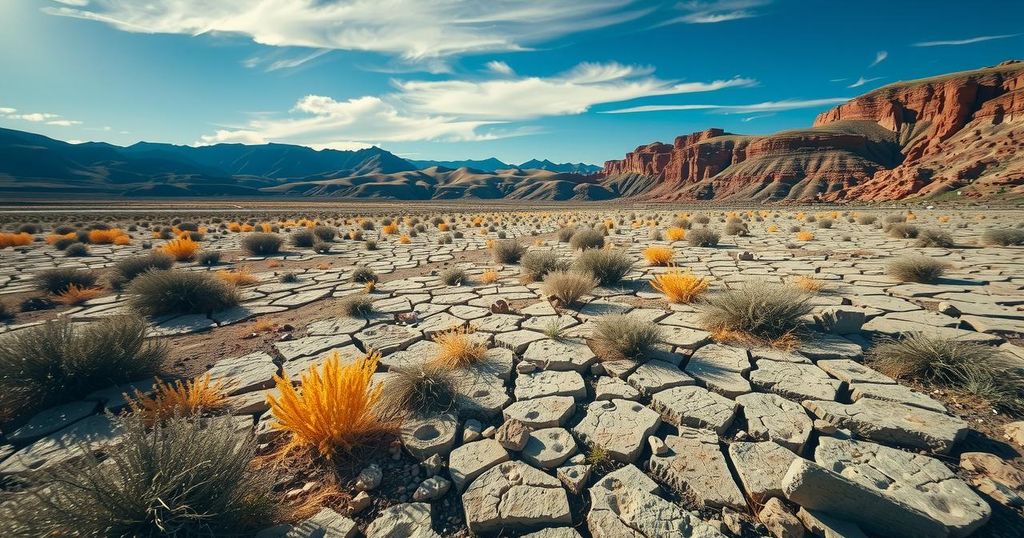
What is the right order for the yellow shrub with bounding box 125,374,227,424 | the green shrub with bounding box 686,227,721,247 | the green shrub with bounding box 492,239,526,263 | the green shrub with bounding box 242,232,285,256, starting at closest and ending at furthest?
the yellow shrub with bounding box 125,374,227,424, the green shrub with bounding box 492,239,526,263, the green shrub with bounding box 686,227,721,247, the green shrub with bounding box 242,232,285,256

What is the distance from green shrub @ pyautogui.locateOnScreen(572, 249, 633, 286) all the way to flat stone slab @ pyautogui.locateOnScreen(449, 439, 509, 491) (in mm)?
3723


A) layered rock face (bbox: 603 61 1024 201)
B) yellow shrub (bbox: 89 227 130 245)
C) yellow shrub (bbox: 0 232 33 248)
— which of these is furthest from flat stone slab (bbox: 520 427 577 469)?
layered rock face (bbox: 603 61 1024 201)

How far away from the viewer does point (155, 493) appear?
1479mm

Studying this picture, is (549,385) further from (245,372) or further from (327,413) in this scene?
(245,372)

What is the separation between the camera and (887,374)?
2.80m

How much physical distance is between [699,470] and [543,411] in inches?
36.6

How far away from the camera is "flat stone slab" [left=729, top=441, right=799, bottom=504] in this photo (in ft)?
5.90

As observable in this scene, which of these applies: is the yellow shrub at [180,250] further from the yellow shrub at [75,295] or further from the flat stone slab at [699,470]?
the flat stone slab at [699,470]

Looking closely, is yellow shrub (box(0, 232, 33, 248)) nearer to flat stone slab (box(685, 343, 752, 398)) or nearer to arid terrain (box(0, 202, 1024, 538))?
arid terrain (box(0, 202, 1024, 538))

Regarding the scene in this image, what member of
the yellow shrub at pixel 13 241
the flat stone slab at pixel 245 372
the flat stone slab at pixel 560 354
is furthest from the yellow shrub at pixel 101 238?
the flat stone slab at pixel 560 354

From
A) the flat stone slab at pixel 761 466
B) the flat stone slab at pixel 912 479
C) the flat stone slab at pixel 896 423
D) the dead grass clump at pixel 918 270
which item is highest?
the dead grass clump at pixel 918 270

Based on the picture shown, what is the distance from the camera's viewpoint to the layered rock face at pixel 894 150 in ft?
123

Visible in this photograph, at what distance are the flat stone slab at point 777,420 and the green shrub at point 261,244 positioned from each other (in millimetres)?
10860

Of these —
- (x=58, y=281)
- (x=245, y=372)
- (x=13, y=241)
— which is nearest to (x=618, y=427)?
(x=245, y=372)
